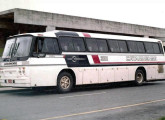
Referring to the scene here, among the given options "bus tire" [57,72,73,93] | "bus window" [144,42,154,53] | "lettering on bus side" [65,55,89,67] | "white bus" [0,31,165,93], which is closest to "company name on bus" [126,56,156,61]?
"white bus" [0,31,165,93]

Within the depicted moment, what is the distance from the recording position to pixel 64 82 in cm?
1432

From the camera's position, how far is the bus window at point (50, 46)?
13.6m

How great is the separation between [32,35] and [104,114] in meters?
6.49

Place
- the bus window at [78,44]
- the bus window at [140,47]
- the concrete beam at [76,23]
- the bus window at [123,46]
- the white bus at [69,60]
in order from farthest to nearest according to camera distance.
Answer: the concrete beam at [76,23] < the bus window at [140,47] < the bus window at [123,46] < the bus window at [78,44] < the white bus at [69,60]

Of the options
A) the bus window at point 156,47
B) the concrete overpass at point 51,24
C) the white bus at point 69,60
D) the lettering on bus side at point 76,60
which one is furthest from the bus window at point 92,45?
the concrete overpass at point 51,24

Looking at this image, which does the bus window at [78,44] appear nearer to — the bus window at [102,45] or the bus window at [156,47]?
the bus window at [102,45]

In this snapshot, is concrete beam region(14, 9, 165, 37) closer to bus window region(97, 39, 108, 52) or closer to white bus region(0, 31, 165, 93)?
white bus region(0, 31, 165, 93)

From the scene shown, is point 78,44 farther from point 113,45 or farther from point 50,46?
point 113,45

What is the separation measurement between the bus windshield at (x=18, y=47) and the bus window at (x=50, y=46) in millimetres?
729

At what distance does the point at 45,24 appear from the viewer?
3350 cm

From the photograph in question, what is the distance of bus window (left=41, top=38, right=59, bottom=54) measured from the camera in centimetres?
1358

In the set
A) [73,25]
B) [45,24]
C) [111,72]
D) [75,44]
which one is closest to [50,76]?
[75,44]

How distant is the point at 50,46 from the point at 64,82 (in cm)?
193

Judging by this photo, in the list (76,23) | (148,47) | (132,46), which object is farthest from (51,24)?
(132,46)
